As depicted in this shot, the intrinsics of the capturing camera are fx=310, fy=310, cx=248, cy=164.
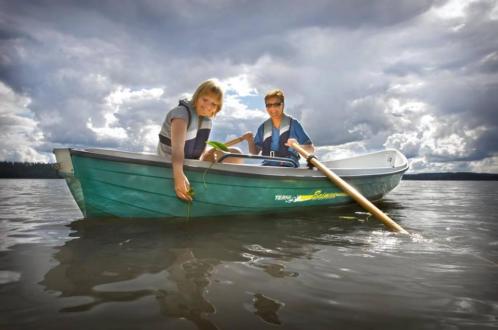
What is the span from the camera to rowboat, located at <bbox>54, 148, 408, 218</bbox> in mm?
3877

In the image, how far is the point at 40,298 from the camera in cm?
175

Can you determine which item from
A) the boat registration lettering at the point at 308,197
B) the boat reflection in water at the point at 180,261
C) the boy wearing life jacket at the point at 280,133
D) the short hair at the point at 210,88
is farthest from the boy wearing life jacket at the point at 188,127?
the boy wearing life jacket at the point at 280,133

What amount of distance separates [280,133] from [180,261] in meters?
3.94

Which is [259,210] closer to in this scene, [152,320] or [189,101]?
[189,101]

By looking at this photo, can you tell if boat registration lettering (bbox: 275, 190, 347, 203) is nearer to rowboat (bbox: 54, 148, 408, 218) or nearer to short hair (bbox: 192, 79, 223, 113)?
rowboat (bbox: 54, 148, 408, 218)

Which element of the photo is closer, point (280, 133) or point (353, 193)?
point (353, 193)

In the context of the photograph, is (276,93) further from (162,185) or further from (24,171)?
(24,171)

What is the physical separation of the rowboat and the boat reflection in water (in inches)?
8.0

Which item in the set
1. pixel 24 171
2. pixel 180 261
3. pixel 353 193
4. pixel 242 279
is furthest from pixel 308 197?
pixel 24 171

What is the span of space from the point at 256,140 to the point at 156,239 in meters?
3.50

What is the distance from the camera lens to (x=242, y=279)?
211cm

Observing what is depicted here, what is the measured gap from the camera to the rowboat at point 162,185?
388 cm

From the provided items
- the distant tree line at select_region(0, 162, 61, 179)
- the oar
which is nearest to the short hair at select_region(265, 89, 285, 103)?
the oar

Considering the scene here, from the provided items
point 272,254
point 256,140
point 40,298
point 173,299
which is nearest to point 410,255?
point 272,254
